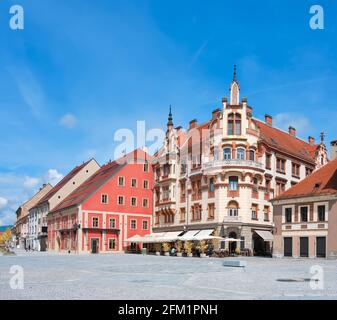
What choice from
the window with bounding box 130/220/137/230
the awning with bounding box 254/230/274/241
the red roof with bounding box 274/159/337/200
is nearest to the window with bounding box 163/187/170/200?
the window with bounding box 130/220/137/230

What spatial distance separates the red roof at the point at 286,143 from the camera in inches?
2485

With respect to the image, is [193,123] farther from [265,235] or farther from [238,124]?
[265,235]

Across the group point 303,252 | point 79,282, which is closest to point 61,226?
point 303,252

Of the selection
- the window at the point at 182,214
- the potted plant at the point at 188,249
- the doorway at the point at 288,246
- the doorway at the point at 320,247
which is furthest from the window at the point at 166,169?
the doorway at the point at 320,247

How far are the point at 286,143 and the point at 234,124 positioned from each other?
13.1 m

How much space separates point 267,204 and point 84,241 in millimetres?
24667

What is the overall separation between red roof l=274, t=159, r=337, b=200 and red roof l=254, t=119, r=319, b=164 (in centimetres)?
946

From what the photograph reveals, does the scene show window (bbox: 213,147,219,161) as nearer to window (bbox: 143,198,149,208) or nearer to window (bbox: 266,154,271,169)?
window (bbox: 266,154,271,169)

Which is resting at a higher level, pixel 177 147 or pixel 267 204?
pixel 177 147

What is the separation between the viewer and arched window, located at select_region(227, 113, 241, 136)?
191 feet

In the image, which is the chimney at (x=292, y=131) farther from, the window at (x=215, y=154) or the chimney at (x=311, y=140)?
the window at (x=215, y=154)

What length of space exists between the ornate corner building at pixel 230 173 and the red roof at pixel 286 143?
18 cm

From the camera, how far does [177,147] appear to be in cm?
6675
